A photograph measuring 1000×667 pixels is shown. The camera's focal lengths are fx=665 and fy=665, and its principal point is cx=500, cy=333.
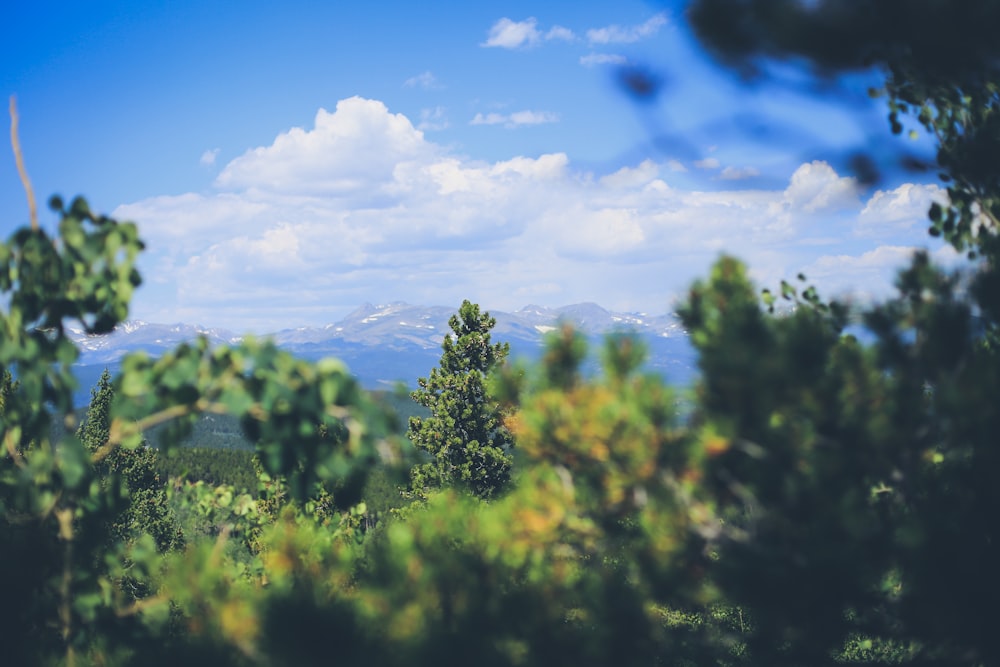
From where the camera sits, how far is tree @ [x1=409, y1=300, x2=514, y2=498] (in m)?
33.4

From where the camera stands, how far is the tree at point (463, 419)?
110ft

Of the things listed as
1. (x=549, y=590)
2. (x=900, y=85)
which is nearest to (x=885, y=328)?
(x=549, y=590)

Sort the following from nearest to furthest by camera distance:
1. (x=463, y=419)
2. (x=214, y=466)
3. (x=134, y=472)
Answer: (x=463, y=419), (x=134, y=472), (x=214, y=466)

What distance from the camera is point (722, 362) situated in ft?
10.8

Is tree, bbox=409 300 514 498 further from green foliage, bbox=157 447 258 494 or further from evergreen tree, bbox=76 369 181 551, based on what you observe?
green foliage, bbox=157 447 258 494

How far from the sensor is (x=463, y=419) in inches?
1346

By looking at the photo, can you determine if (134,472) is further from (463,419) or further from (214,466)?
(214,466)

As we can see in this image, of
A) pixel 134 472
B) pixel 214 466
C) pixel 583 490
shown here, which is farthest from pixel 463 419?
pixel 214 466

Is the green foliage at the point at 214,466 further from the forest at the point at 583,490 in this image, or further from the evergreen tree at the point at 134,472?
the forest at the point at 583,490

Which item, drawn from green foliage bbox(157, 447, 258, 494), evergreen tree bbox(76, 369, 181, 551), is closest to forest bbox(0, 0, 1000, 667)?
evergreen tree bbox(76, 369, 181, 551)

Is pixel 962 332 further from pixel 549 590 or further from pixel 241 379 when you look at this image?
pixel 241 379

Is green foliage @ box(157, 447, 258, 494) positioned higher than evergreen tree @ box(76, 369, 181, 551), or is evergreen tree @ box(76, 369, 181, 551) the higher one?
evergreen tree @ box(76, 369, 181, 551)

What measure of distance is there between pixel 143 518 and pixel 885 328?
168 ft

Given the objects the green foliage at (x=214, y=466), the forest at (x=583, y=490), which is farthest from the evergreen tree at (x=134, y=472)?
the green foliage at (x=214, y=466)
